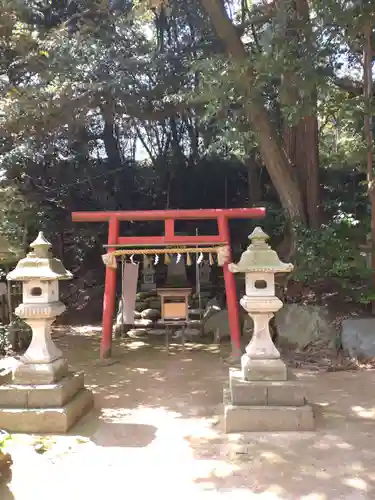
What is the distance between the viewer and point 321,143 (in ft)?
49.7

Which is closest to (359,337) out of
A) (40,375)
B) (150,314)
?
(40,375)

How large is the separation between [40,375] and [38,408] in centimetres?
33

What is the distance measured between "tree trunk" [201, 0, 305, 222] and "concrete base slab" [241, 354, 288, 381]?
5.06 meters

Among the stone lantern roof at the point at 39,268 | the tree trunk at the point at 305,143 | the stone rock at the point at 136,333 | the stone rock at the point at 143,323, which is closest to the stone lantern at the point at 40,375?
the stone lantern roof at the point at 39,268

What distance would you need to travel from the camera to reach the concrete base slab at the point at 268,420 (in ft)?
14.8

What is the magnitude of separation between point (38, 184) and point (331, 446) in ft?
35.6

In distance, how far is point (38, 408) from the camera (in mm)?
4676

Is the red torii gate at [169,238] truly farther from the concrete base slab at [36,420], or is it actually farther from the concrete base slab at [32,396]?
the concrete base slab at [36,420]

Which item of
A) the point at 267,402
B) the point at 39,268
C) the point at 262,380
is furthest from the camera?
the point at 39,268

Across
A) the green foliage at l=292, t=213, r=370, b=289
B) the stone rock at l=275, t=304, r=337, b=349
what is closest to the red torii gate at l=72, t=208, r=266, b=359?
the stone rock at l=275, t=304, r=337, b=349

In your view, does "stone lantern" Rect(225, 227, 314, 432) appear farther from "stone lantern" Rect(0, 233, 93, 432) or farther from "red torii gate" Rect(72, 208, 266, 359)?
"red torii gate" Rect(72, 208, 266, 359)

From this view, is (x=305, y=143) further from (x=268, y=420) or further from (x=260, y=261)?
(x=268, y=420)

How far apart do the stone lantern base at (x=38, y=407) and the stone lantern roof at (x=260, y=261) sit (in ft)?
7.05

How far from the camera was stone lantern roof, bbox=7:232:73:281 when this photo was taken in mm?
4988
